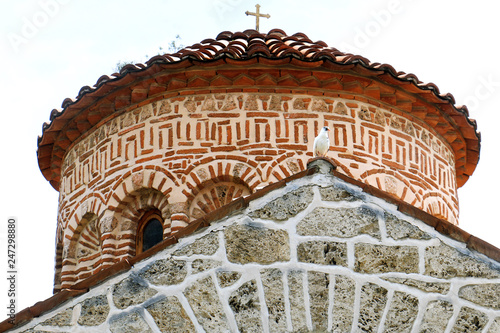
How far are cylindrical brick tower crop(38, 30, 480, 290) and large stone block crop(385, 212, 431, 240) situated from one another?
362 centimetres

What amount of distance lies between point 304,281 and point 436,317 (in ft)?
2.75

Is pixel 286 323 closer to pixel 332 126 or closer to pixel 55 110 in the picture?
pixel 332 126

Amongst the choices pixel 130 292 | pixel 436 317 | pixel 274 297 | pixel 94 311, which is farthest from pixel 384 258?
pixel 94 311

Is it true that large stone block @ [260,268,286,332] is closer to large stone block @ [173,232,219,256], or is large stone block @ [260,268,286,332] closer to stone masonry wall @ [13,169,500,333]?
stone masonry wall @ [13,169,500,333]

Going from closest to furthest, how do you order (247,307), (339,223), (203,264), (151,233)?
(247,307) < (203,264) < (339,223) < (151,233)

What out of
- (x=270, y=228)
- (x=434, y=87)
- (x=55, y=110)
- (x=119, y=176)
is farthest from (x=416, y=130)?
(x=270, y=228)

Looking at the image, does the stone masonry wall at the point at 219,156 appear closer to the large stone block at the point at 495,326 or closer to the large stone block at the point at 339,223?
the large stone block at the point at 339,223

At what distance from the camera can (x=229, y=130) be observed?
9633 millimetres

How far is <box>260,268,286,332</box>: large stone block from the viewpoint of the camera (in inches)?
214

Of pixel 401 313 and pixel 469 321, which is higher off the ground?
pixel 401 313

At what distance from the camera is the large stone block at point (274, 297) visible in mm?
5426

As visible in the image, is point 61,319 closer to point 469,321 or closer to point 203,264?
point 203,264

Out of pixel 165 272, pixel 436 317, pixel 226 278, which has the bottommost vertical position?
pixel 436 317

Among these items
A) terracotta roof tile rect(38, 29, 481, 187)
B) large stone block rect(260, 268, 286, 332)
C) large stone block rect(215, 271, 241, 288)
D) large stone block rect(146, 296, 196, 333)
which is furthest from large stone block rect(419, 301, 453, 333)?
terracotta roof tile rect(38, 29, 481, 187)
